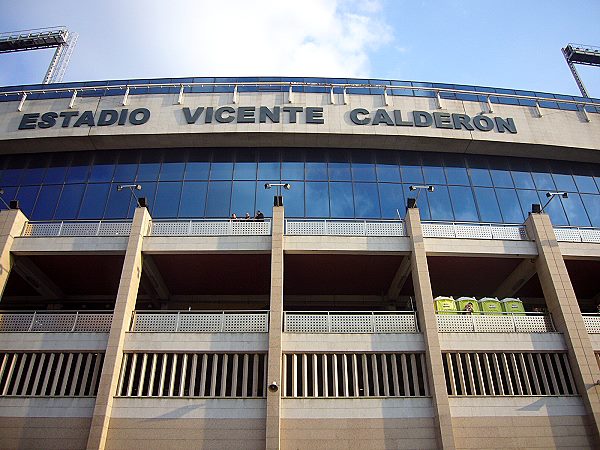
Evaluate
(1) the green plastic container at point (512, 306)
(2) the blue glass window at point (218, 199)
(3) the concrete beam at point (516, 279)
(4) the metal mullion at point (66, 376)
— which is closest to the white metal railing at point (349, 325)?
(1) the green plastic container at point (512, 306)

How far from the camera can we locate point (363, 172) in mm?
27516

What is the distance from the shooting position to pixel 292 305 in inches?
994

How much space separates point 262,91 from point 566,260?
2077cm

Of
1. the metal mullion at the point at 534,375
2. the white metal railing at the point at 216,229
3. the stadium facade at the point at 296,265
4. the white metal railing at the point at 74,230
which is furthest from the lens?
the white metal railing at the point at 74,230

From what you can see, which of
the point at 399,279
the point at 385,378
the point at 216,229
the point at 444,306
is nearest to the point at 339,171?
the point at 399,279

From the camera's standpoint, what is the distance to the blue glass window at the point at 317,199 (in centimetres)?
2566

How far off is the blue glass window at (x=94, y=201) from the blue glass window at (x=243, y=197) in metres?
7.82

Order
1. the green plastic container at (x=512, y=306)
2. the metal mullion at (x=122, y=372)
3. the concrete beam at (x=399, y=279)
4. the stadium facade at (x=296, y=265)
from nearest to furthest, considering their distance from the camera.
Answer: the stadium facade at (x=296, y=265) < the metal mullion at (x=122, y=372) < the green plastic container at (x=512, y=306) < the concrete beam at (x=399, y=279)

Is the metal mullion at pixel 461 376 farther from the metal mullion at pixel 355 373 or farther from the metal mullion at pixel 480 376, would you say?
the metal mullion at pixel 355 373

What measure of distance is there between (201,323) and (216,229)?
4.81 meters

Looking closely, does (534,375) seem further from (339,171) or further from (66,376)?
(66,376)

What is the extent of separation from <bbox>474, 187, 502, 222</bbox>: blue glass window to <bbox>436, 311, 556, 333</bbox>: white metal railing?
307 inches

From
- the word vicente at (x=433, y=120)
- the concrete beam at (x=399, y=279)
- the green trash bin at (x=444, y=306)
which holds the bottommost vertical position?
the green trash bin at (x=444, y=306)

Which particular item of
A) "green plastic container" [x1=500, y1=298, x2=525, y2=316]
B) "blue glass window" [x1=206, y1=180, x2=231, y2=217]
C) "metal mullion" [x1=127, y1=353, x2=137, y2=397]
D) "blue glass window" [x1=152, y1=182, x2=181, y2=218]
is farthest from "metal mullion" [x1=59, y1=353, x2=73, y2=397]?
"green plastic container" [x1=500, y1=298, x2=525, y2=316]
